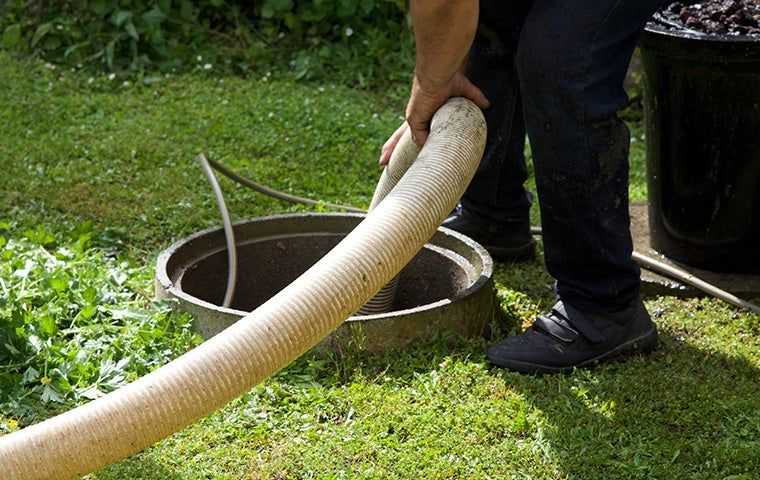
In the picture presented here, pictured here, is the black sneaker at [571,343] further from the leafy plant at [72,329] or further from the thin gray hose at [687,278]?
the leafy plant at [72,329]

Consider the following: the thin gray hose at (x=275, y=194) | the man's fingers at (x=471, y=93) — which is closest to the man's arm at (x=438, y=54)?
the man's fingers at (x=471, y=93)

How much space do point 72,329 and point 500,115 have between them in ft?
4.84

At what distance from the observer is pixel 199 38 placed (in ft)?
21.6

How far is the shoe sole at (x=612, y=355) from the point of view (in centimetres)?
331

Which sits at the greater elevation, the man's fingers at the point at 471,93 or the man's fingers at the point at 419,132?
the man's fingers at the point at 471,93

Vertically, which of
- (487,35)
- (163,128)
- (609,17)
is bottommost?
(163,128)

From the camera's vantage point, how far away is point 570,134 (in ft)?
10.2

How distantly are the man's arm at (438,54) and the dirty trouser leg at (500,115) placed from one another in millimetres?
379

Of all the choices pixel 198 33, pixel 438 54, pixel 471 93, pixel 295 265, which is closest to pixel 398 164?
pixel 471 93

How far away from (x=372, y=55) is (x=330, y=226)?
2.50m

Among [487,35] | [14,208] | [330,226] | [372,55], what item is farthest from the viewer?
[372,55]

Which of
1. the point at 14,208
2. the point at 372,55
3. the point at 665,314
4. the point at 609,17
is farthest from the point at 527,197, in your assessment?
the point at 372,55

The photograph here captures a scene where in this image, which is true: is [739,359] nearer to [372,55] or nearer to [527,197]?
[527,197]

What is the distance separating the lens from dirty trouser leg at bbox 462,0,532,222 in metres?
3.55
